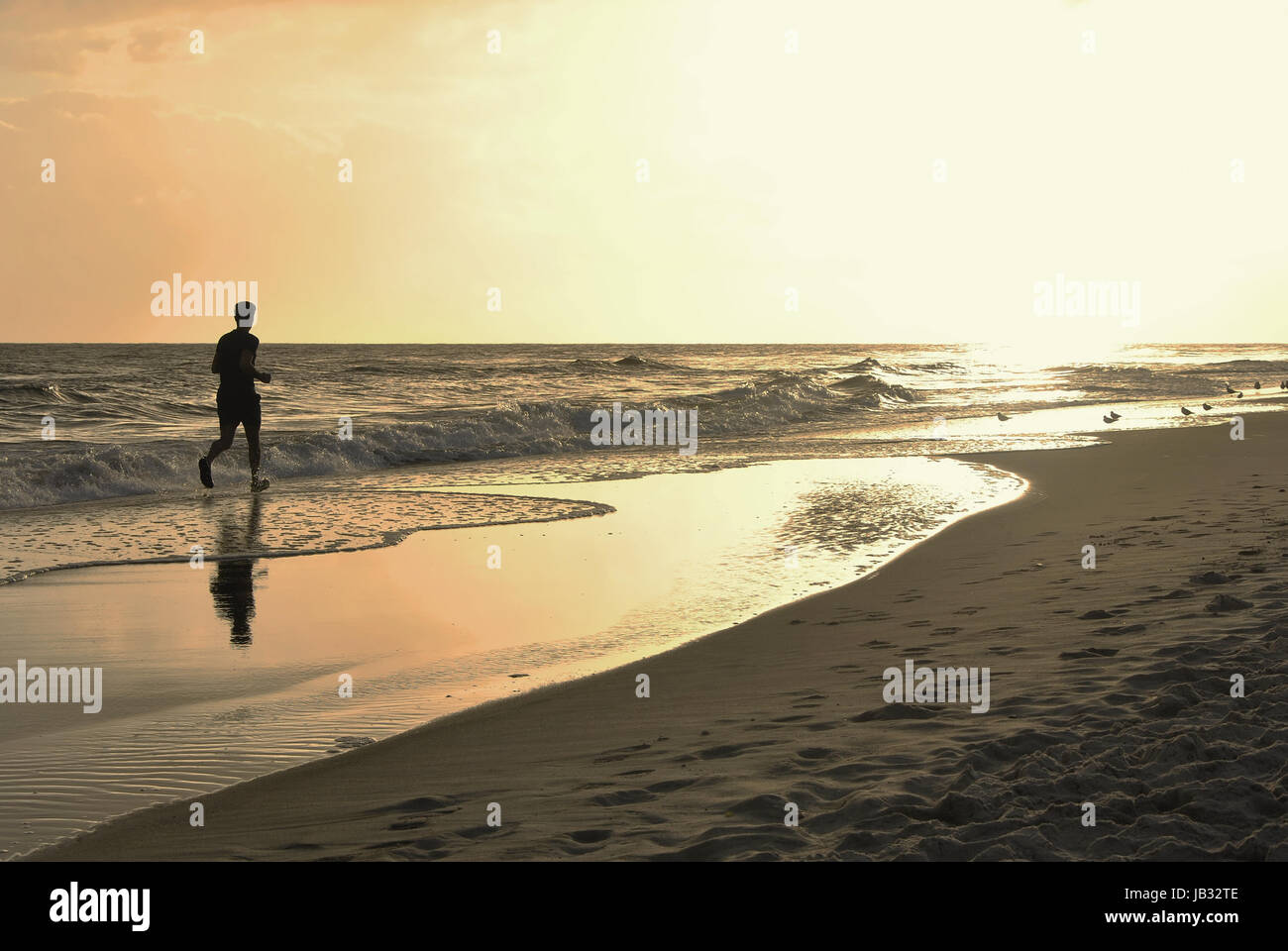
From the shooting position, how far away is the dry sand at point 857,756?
342 cm

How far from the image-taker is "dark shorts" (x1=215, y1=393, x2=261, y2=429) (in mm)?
13414

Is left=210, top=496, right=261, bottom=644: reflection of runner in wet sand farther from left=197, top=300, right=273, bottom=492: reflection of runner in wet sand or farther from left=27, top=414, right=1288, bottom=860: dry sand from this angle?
left=197, top=300, right=273, bottom=492: reflection of runner in wet sand

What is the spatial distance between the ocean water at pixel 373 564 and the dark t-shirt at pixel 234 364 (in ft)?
4.41

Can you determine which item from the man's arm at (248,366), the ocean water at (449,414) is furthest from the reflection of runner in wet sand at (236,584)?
the ocean water at (449,414)

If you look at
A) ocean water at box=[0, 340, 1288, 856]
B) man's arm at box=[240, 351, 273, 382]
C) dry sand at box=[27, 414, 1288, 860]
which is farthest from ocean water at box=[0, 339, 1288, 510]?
dry sand at box=[27, 414, 1288, 860]

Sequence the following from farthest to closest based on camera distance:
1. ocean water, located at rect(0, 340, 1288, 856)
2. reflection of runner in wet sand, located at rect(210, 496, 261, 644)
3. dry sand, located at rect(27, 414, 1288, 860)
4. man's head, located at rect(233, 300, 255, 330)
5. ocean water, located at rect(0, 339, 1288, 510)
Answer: ocean water, located at rect(0, 339, 1288, 510), man's head, located at rect(233, 300, 255, 330), reflection of runner in wet sand, located at rect(210, 496, 261, 644), ocean water, located at rect(0, 340, 1288, 856), dry sand, located at rect(27, 414, 1288, 860)

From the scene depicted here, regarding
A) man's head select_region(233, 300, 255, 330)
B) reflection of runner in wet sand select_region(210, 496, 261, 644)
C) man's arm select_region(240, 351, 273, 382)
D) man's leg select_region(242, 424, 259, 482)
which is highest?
man's head select_region(233, 300, 255, 330)

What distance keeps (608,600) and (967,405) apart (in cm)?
2939

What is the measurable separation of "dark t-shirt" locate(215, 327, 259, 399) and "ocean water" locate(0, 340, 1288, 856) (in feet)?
4.41

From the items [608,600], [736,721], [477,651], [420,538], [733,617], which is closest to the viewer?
[736,721]

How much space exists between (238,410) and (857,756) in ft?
36.5

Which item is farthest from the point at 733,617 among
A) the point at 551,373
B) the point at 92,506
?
the point at 551,373

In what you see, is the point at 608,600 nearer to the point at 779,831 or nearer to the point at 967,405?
the point at 779,831
